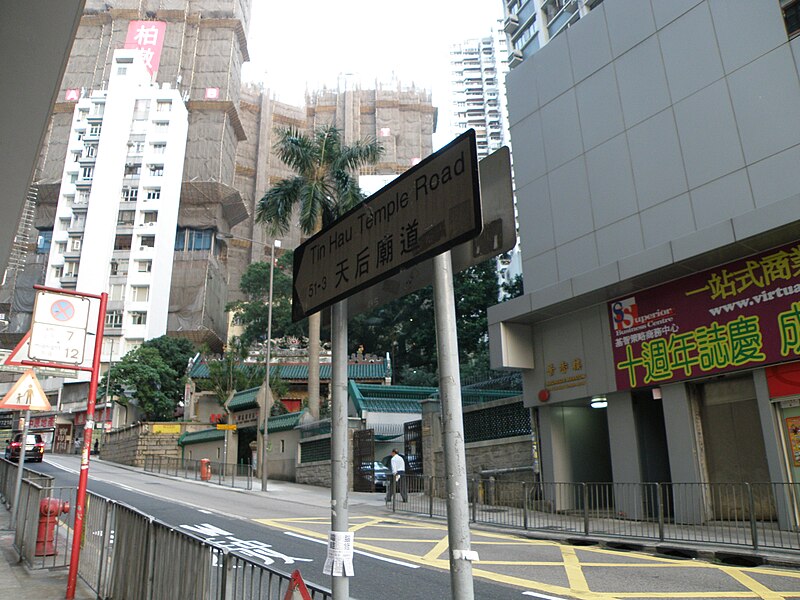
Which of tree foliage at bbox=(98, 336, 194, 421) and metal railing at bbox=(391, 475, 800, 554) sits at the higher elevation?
tree foliage at bbox=(98, 336, 194, 421)

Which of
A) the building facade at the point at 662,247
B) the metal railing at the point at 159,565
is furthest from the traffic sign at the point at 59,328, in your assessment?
the building facade at the point at 662,247

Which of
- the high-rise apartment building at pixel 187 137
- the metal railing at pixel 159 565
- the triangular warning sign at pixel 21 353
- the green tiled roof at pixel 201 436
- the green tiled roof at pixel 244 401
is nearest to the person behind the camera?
the metal railing at pixel 159 565

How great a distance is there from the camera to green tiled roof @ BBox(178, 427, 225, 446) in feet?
123

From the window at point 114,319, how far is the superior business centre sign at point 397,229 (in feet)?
226

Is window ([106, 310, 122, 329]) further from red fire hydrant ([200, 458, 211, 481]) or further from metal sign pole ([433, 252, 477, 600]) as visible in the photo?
metal sign pole ([433, 252, 477, 600])

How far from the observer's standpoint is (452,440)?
293 centimetres

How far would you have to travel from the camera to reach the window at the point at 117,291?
68562mm

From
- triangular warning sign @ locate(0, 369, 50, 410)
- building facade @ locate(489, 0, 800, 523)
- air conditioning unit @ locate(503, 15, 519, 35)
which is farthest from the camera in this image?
air conditioning unit @ locate(503, 15, 519, 35)

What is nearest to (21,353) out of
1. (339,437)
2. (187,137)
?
(339,437)

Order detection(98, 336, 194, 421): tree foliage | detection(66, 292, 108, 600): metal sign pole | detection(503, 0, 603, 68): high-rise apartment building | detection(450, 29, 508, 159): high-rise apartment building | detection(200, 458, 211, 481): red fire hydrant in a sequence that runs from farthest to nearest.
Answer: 1. detection(450, 29, 508, 159): high-rise apartment building
2. detection(98, 336, 194, 421): tree foliage
3. detection(503, 0, 603, 68): high-rise apartment building
4. detection(200, 458, 211, 481): red fire hydrant
5. detection(66, 292, 108, 600): metal sign pole

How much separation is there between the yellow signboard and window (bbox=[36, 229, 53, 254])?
136 ft

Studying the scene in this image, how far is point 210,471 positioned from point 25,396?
845 inches

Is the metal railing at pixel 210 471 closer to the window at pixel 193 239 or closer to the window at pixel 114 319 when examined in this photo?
the window at pixel 114 319

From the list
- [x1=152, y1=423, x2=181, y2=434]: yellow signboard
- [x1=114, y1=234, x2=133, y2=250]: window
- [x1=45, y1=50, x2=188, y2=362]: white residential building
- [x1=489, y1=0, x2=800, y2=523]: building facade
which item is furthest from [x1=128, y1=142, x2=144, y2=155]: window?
[x1=489, y1=0, x2=800, y2=523]: building facade
